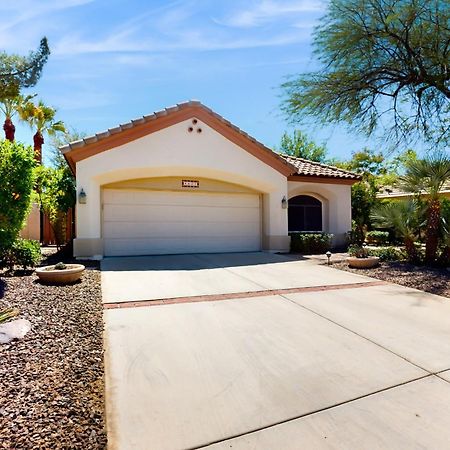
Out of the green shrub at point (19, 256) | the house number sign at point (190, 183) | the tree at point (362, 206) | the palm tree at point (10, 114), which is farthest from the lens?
the palm tree at point (10, 114)

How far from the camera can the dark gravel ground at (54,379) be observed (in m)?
2.65

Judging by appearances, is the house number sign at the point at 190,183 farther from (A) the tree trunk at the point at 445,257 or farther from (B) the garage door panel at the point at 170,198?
(A) the tree trunk at the point at 445,257

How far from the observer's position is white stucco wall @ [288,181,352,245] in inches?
659

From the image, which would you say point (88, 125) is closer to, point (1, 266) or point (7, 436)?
point (1, 266)

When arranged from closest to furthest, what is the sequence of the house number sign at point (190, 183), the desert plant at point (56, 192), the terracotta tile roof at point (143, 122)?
the terracotta tile roof at point (143, 122) < the desert plant at point (56, 192) < the house number sign at point (190, 183)

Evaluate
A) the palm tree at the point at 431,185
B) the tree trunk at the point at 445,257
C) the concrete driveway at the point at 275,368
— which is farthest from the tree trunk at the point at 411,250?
the concrete driveway at the point at 275,368

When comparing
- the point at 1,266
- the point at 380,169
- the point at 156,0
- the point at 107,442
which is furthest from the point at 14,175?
the point at 380,169

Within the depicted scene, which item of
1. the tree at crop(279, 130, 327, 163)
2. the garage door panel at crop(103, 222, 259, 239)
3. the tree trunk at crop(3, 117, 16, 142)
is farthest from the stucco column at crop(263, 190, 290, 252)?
the tree at crop(279, 130, 327, 163)

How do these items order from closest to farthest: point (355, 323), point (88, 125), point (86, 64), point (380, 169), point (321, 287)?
point (355, 323)
point (321, 287)
point (86, 64)
point (88, 125)
point (380, 169)

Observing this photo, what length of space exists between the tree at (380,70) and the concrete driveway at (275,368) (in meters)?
8.26

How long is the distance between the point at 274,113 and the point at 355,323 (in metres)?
10.2

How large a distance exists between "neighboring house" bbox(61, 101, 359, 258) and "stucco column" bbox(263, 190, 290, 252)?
4cm

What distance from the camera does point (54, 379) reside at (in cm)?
346

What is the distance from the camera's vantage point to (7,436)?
8.52 feet
